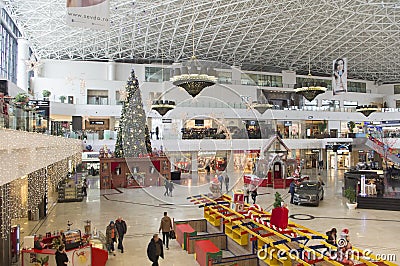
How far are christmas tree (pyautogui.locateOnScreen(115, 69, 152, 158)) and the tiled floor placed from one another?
3647 millimetres

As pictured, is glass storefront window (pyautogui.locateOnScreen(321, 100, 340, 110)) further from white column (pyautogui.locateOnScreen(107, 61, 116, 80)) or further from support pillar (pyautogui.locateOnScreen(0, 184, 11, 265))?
support pillar (pyautogui.locateOnScreen(0, 184, 11, 265))

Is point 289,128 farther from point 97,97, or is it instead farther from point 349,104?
point 97,97

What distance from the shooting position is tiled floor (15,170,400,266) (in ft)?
31.6

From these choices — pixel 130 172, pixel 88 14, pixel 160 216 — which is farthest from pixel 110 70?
pixel 88 14

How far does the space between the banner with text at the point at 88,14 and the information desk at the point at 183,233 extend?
18.5 feet

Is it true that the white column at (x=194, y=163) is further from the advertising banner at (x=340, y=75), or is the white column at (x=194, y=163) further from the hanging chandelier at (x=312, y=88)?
the hanging chandelier at (x=312, y=88)

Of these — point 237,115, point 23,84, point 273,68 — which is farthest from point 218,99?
point 23,84

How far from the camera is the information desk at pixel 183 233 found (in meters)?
9.59

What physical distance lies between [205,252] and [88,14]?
6.12m

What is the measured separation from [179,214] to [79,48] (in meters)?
23.5

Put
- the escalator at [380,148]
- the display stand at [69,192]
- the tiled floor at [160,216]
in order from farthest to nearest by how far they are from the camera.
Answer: the escalator at [380,148], the display stand at [69,192], the tiled floor at [160,216]

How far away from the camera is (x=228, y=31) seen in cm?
3053

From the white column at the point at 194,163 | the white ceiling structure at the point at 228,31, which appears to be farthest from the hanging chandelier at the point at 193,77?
the white column at the point at 194,163

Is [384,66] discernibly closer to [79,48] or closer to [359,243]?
[79,48]
